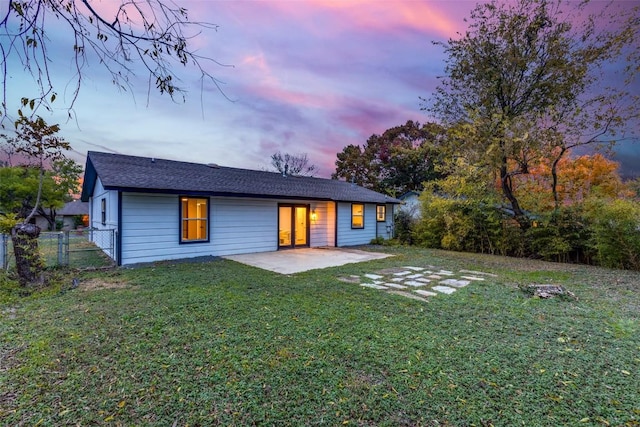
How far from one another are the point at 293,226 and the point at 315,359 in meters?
8.20

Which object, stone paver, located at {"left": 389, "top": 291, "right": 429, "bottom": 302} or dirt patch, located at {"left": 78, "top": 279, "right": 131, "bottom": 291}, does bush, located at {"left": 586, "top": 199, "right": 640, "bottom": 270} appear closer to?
stone paver, located at {"left": 389, "top": 291, "right": 429, "bottom": 302}

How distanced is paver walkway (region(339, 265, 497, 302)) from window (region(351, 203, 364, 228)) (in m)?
5.30

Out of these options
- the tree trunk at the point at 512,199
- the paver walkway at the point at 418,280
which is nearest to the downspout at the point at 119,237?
the paver walkway at the point at 418,280

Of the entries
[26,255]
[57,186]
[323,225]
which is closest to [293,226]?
[323,225]

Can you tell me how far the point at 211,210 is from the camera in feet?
28.2

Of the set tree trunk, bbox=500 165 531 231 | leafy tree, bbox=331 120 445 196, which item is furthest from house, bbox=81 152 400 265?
leafy tree, bbox=331 120 445 196

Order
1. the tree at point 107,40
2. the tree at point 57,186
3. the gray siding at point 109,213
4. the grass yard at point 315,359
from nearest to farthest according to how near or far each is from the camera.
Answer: the tree at point 107,40
the grass yard at point 315,359
the gray siding at point 109,213
the tree at point 57,186

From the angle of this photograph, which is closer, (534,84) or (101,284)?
(101,284)

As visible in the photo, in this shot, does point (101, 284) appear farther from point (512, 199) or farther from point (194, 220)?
point (512, 199)

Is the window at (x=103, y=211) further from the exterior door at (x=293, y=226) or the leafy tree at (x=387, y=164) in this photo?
the leafy tree at (x=387, y=164)

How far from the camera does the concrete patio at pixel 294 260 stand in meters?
7.07

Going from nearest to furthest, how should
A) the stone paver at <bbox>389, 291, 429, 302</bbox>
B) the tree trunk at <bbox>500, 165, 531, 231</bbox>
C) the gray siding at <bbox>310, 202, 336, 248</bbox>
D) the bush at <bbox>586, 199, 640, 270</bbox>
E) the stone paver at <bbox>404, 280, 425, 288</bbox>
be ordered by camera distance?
1. the stone paver at <bbox>389, 291, 429, 302</bbox>
2. the stone paver at <bbox>404, 280, 425, 288</bbox>
3. the bush at <bbox>586, 199, 640, 270</bbox>
4. the tree trunk at <bbox>500, 165, 531, 231</bbox>
5. the gray siding at <bbox>310, 202, 336, 248</bbox>

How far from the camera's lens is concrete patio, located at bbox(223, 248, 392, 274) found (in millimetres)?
7066

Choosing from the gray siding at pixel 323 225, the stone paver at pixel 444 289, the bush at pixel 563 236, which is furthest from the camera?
the gray siding at pixel 323 225
